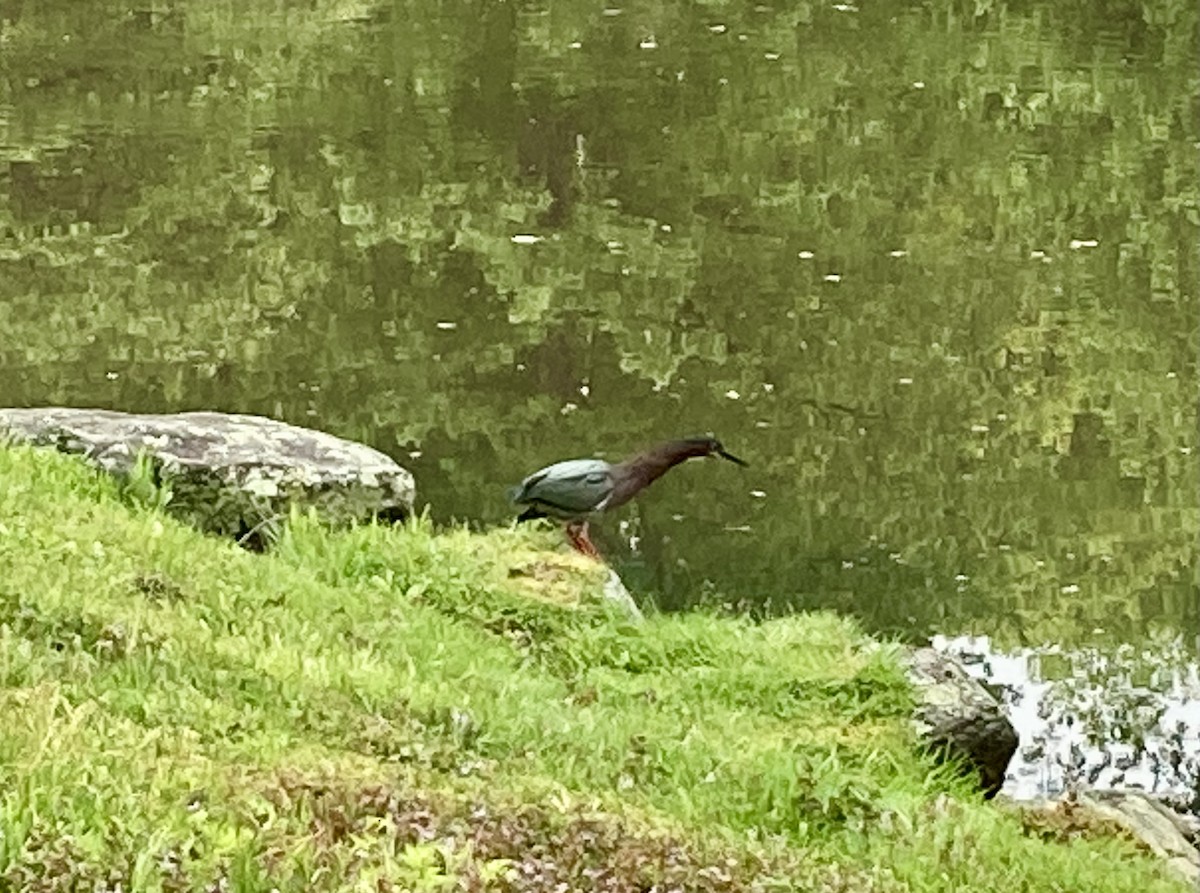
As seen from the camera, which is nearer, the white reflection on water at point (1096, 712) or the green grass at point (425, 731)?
the green grass at point (425, 731)

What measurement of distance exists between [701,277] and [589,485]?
378 inches

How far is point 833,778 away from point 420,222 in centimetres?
1507

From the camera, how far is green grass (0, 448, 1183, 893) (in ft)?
16.1

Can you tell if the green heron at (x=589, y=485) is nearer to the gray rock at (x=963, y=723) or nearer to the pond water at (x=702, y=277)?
the gray rock at (x=963, y=723)

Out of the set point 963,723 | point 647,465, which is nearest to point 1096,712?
point 963,723

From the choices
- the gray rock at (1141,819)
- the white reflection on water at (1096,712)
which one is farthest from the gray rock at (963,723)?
the white reflection on water at (1096,712)

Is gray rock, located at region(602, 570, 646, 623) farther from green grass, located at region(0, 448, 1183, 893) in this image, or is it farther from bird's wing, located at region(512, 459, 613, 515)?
bird's wing, located at region(512, 459, 613, 515)

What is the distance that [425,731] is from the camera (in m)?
6.55

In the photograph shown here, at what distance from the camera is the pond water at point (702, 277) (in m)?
13.8

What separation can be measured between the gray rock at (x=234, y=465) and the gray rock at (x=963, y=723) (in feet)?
10.3

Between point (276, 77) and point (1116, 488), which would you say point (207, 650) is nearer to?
point (1116, 488)

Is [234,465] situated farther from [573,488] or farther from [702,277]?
[702,277]

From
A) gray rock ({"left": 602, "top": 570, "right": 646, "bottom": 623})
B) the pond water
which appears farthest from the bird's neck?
the pond water

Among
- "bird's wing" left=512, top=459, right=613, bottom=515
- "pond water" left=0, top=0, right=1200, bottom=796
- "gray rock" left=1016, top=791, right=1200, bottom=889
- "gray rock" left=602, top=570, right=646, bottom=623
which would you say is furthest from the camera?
"pond water" left=0, top=0, right=1200, bottom=796
